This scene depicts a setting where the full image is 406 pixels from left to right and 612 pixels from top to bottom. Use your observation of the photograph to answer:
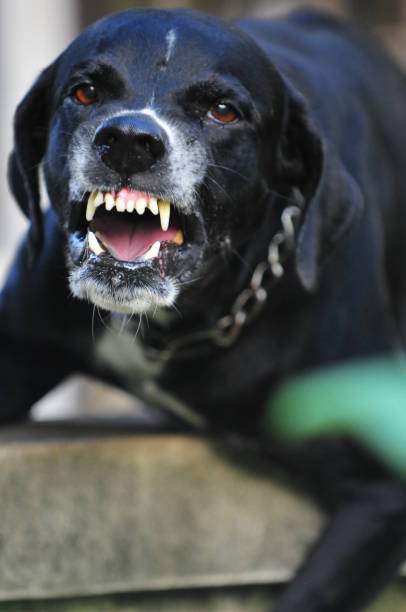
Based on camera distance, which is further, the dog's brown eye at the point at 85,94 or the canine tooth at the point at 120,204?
the dog's brown eye at the point at 85,94

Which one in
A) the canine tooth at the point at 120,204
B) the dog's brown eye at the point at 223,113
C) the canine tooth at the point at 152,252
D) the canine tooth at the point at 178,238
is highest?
the dog's brown eye at the point at 223,113

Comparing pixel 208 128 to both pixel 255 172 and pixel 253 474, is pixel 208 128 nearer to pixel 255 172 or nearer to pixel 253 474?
pixel 255 172

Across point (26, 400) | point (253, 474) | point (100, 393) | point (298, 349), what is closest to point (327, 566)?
point (253, 474)

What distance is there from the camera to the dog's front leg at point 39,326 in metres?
2.52

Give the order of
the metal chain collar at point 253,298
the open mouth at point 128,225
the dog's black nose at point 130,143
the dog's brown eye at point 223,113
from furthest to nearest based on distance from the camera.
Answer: the metal chain collar at point 253,298, the dog's brown eye at point 223,113, the open mouth at point 128,225, the dog's black nose at point 130,143

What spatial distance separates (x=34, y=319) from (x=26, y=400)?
30 cm

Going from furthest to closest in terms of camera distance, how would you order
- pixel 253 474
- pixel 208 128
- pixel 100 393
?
pixel 100 393
pixel 253 474
pixel 208 128

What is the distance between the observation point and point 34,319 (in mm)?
2564

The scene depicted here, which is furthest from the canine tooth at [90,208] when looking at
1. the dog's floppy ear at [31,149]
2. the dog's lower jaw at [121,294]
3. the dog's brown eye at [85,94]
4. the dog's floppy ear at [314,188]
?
the dog's floppy ear at [314,188]

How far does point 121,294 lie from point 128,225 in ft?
0.43

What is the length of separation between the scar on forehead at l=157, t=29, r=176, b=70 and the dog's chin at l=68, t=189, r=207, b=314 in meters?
0.27

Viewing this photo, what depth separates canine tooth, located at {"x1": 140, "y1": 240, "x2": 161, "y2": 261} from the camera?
2.09m

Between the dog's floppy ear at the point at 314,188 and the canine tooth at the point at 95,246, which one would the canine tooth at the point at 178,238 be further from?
the dog's floppy ear at the point at 314,188

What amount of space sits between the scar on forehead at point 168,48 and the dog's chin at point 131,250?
0.27 metres
